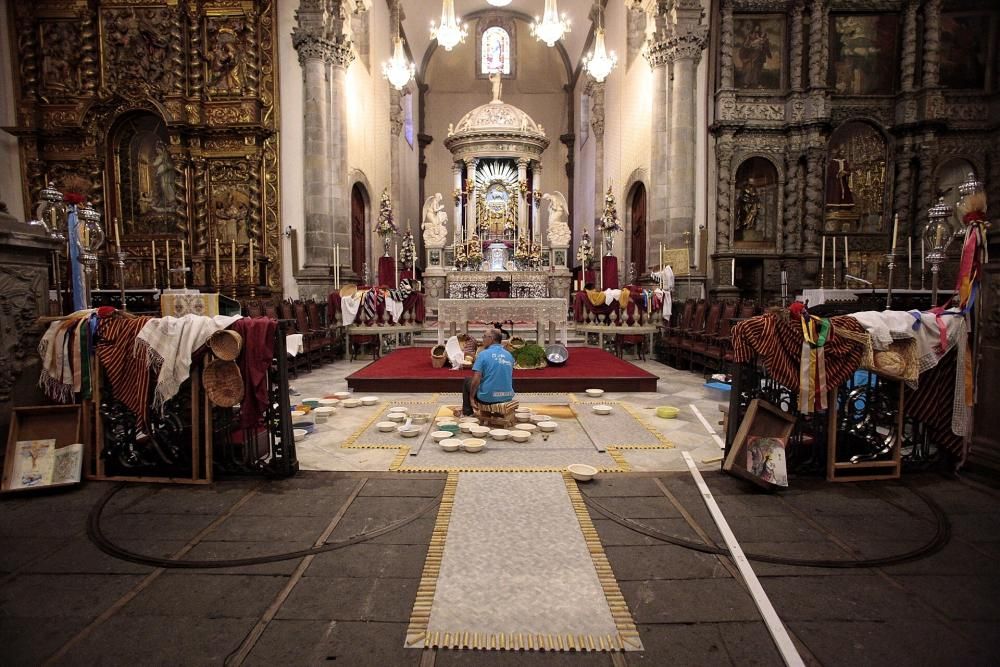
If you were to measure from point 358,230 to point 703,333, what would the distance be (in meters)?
10.6

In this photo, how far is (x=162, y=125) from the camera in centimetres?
1298

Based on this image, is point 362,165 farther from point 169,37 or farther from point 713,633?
point 713,633

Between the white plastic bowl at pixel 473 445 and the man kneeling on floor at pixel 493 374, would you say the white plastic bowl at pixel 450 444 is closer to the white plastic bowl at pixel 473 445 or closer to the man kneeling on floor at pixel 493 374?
the white plastic bowl at pixel 473 445

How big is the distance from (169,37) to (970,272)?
1641 cm

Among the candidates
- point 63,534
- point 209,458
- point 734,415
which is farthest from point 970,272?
point 63,534

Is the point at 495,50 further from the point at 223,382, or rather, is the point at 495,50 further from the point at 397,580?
the point at 397,580

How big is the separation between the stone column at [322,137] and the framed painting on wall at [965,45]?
16378 millimetres

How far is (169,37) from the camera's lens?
12.5m

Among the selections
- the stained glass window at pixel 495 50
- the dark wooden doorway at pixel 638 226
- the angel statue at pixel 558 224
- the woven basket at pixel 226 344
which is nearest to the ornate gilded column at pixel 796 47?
the dark wooden doorway at pixel 638 226

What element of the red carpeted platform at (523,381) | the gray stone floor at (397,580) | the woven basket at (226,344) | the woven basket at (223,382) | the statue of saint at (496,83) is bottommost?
the gray stone floor at (397,580)

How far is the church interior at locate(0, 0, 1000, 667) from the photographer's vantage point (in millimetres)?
2438

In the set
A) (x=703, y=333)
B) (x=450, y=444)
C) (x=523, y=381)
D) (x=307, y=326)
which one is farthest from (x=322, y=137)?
(x=450, y=444)

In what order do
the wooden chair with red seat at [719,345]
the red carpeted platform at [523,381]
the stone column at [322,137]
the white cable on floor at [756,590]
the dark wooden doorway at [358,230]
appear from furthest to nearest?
1. the dark wooden doorway at [358,230]
2. the stone column at [322,137]
3. the wooden chair with red seat at [719,345]
4. the red carpeted platform at [523,381]
5. the white cable on floor at [756,590]

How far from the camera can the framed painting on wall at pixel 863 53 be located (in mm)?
13555
